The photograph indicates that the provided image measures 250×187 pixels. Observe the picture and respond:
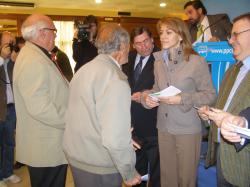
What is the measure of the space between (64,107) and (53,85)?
157 millimetres

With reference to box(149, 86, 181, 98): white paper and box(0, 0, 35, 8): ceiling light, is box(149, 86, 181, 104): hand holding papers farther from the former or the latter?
box(0, 0, 35, 8): ceiling light

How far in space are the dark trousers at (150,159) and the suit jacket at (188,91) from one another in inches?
17.1

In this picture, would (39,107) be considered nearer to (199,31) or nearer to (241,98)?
(241,98)

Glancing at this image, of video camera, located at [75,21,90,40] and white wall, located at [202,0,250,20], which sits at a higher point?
white wall, located at [202,0,250,20]

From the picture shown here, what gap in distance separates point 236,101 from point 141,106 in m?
0.94

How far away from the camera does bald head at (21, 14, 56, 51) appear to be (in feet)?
5.74

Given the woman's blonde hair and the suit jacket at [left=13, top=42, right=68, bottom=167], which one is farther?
the woman's blonde hair

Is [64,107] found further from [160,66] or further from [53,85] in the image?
[160,66]

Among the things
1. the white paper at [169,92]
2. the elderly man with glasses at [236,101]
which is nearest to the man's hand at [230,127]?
the elderly man with glasses at [236,101]

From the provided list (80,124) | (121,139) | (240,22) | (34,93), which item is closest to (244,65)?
(240,22)

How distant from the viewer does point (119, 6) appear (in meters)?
8.43

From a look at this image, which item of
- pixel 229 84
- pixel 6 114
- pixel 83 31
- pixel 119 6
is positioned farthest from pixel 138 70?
pixel 119 6

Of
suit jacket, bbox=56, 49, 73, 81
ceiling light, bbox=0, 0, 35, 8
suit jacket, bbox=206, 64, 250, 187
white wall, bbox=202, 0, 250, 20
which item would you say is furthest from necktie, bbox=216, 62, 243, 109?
ceiling light, bbox=0, 0, 35, 8

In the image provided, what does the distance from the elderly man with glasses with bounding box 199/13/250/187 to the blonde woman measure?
0.59 ft
